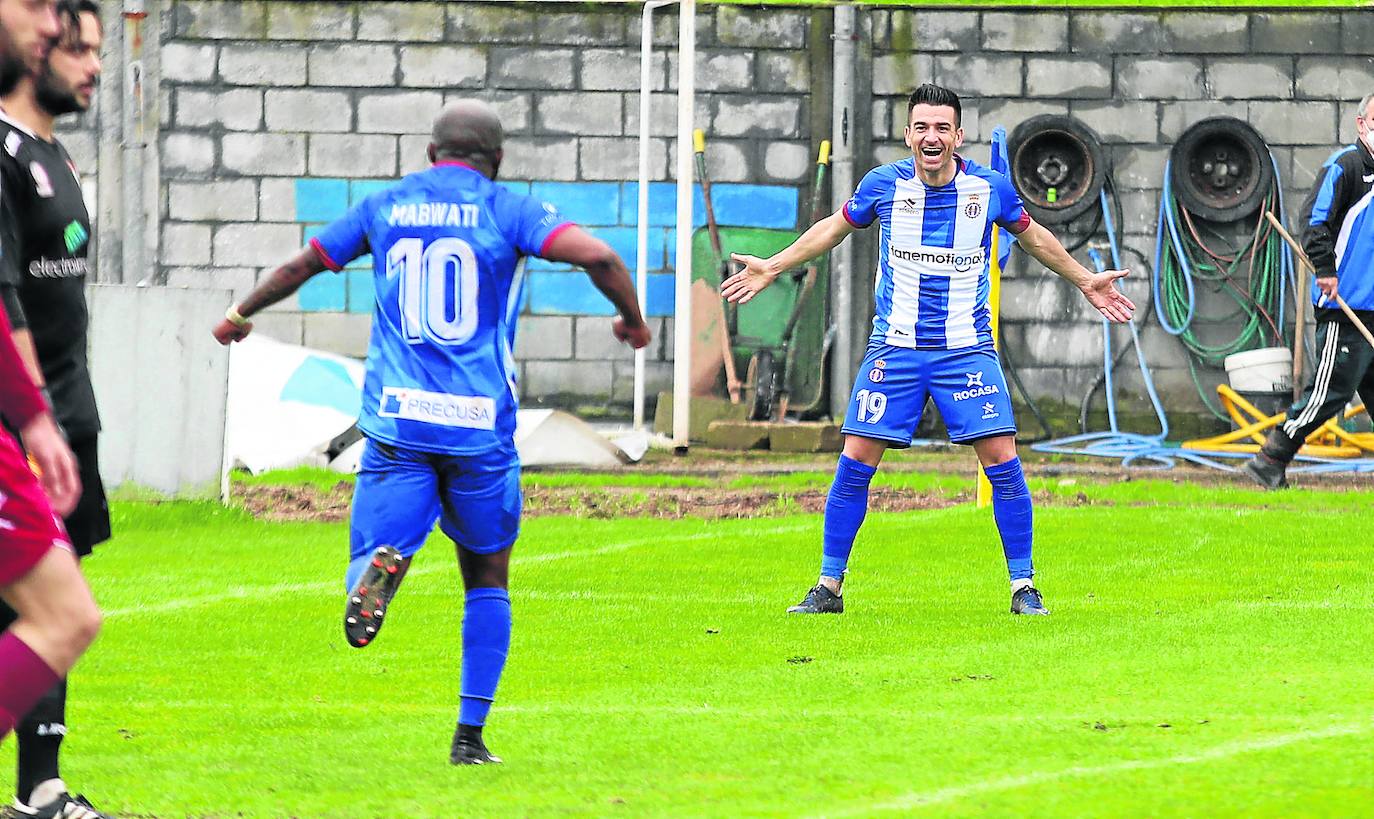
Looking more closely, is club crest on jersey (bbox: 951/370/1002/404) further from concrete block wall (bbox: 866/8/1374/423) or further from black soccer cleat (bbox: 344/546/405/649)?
concrete block wall (bbox: 866/8/1374/423)

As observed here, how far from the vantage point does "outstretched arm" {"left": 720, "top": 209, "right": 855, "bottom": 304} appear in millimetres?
8539

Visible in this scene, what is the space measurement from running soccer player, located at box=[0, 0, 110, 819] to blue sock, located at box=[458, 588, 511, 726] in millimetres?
972

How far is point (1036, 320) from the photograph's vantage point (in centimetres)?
1789

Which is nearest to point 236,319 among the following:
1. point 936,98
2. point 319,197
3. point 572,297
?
point 936,98

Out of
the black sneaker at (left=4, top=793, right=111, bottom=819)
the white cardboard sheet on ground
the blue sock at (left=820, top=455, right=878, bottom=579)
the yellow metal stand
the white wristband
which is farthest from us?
the yellow metal stand

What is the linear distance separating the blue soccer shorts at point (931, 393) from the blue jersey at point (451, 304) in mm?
3314

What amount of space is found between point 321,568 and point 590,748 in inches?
198

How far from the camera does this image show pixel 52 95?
5051mm

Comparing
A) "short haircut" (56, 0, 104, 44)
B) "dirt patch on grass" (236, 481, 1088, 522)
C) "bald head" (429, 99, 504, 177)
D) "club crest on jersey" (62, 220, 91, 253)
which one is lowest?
"dirt patch on grass" (236, 481, 1088, 522)

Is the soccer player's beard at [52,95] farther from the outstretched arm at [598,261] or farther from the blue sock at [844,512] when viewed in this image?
the blue sock at [844,512]

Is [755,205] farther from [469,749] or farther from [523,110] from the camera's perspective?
[469,749]

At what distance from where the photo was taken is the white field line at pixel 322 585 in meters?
9.02

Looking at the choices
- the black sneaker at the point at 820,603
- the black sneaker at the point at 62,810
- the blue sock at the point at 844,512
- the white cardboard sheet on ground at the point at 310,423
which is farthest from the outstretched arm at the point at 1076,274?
the white cardboard sheet on ground at the point at 310,423

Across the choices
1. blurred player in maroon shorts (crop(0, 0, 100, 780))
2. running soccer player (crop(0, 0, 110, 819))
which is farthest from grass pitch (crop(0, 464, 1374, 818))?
blurred player in maroon shorts (crop(0, 0, 100, 780))
